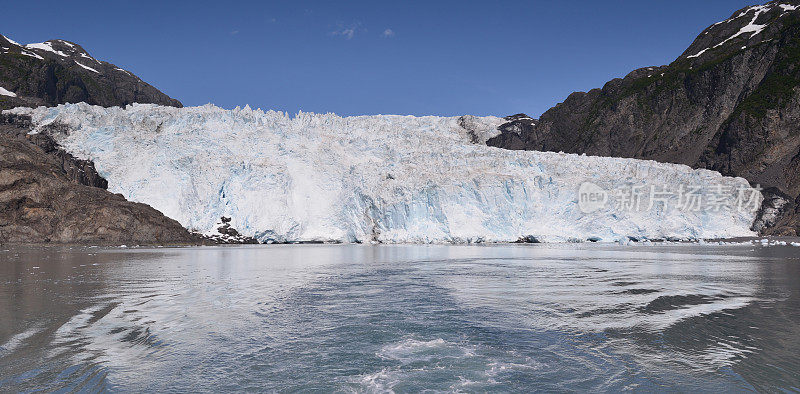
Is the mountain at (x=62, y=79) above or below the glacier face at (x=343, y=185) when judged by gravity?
above

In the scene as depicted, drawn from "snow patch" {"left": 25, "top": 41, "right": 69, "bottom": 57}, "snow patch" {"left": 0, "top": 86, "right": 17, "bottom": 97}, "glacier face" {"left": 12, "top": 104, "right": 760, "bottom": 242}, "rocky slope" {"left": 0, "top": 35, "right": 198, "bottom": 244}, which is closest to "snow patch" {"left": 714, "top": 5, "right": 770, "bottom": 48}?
"glacier face" {"left": 12, "top": 104, "right": 760, "bottom": 242}

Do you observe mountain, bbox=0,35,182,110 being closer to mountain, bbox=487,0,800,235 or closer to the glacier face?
the glacier face

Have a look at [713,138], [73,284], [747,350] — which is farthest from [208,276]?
[713,138]

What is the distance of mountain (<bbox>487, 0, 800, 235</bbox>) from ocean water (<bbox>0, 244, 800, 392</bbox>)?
42.2 metres

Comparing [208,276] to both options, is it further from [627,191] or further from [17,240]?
[627,191]

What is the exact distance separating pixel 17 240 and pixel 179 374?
118 feet

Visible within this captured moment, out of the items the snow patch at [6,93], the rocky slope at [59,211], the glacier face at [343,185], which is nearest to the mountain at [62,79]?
the snow patch at [6,93]

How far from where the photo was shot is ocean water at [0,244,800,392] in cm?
483

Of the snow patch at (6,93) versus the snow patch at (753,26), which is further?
the snow patch at (753,26)

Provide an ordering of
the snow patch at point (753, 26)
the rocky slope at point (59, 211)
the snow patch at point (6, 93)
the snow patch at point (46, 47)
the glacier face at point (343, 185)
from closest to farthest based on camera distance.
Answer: the rocky slope at point (59, 211) → the glacier face at point (343, 185) → the snow patch at point (6, 93) → the snow patch at point (753, 26) → the snow patch at point (46, 47)

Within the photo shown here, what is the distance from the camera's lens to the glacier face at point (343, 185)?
1458 inches

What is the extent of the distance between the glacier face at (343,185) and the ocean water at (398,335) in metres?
24.6

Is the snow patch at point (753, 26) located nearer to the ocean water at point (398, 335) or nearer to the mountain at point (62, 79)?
the ocean water at point (398, 335)

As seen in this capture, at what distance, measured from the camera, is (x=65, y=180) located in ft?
116
